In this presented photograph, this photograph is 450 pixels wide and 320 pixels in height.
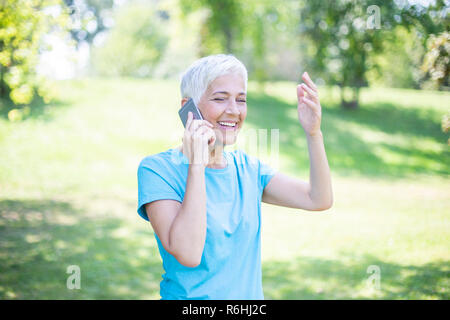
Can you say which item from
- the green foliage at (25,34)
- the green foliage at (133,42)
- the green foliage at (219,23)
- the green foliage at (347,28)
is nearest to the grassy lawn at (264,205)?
the green foliage at (25,34)

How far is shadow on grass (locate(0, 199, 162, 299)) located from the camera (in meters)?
5.62

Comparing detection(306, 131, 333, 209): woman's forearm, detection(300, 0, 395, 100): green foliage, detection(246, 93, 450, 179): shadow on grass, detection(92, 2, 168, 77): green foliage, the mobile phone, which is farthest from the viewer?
detection(92, 2, 168, 77): green foliage

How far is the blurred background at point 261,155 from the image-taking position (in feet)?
18.4

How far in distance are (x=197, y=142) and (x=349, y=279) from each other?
5.18 m

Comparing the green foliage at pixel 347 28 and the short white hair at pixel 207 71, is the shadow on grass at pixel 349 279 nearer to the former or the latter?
the green foliage at pixel 347 28

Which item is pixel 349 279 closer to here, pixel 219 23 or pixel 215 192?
pixel 215 192

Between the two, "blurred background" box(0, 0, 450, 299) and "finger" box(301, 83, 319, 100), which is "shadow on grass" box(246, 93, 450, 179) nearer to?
"blurred background" box(0, 0, 450, 299)

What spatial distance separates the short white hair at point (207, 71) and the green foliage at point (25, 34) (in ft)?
11.7

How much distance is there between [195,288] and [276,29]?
19532 millimetres

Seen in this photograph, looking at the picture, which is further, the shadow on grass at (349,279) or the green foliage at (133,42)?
the green foliage at (133,42)

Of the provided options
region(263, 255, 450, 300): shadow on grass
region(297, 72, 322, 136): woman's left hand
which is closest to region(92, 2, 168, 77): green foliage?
region(263, 255, 450, 300): shadow on grass

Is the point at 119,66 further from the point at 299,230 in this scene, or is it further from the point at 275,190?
the point at 275,190

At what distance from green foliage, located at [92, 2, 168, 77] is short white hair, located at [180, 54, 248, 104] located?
105 ft

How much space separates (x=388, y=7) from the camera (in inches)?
449
